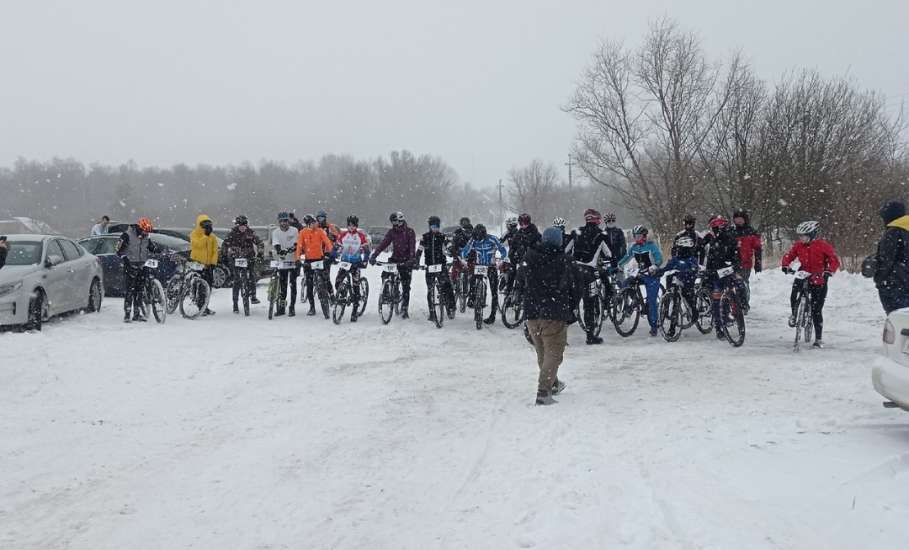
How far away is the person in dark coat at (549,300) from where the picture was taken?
7.40m

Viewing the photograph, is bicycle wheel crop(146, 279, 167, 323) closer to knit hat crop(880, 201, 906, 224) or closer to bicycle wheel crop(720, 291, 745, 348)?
bicycle wheel crop(720, 291, 745, 348)

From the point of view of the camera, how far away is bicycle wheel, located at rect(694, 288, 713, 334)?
450 inches

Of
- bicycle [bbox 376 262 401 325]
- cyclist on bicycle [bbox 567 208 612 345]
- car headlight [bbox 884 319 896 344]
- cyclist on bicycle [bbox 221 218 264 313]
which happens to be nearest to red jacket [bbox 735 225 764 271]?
cyclist on bicycle [bbox 567 208 612 345]

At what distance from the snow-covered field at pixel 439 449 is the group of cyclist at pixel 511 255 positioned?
55.2 inches

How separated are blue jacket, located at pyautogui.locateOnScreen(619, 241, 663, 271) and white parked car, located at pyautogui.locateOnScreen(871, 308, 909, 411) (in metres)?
5.50

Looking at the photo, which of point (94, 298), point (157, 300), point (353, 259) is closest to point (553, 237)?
point (353, 259)

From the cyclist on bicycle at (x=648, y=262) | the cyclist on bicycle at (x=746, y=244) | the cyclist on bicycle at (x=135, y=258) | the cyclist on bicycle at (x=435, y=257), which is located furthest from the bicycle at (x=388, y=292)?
the cyclist on bicycle at (x=746, y=244)

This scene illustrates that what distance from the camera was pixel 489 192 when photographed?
17112cm

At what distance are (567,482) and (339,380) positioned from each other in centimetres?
410

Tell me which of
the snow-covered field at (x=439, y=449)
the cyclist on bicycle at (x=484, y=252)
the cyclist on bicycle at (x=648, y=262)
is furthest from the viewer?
the cyclist on bicycle at (x=484, y=252)

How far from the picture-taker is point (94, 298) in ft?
45.7

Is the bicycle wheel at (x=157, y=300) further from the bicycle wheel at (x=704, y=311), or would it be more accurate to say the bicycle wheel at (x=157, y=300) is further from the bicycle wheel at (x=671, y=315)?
the bicycle wheel at (x=704, y=311)

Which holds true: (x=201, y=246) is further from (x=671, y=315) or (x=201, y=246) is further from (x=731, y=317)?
(x=731, y=317)

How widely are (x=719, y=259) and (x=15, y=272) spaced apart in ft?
36.1
